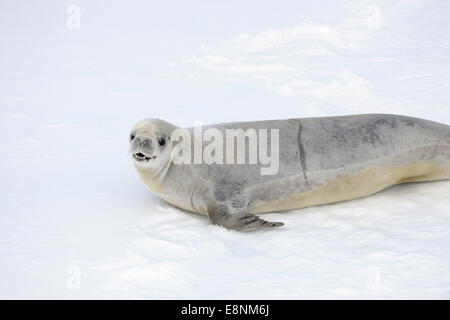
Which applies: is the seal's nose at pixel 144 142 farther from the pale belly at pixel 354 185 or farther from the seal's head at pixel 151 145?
the pale belly at pixel 354 185

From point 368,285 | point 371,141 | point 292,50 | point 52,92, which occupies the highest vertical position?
point 292,50

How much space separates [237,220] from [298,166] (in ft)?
2.11

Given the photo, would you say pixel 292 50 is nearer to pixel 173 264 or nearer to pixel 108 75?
pixel 108 75

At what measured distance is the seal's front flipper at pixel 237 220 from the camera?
15.3 feet

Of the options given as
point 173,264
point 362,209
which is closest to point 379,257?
point 362,209

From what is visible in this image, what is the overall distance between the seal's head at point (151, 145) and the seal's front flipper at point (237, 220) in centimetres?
51

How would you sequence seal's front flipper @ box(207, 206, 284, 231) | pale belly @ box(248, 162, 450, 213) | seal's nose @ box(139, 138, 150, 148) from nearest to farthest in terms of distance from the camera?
1. seal's front flipper @ box(207, 206, 284, 231)
2. seal's nose @ box(139, 138, 150, 148)
3. pale belly @ box(248, 162, 450, 213)

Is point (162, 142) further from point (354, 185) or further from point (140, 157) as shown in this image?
point (354, 185)

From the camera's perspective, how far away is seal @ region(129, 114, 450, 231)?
4988mm

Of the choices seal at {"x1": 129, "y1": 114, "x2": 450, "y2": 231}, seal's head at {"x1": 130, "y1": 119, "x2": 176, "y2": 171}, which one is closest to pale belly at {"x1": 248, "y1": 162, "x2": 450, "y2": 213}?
seal at {"x1": 129, "y1": 114, "x2": 450, "y2": 231}

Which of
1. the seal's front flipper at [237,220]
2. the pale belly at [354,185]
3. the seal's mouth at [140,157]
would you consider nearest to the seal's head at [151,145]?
the seal's mouth at [140,157]

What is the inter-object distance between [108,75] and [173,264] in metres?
4.78

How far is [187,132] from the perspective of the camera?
5.29m

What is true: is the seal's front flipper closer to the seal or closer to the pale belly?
the seal
